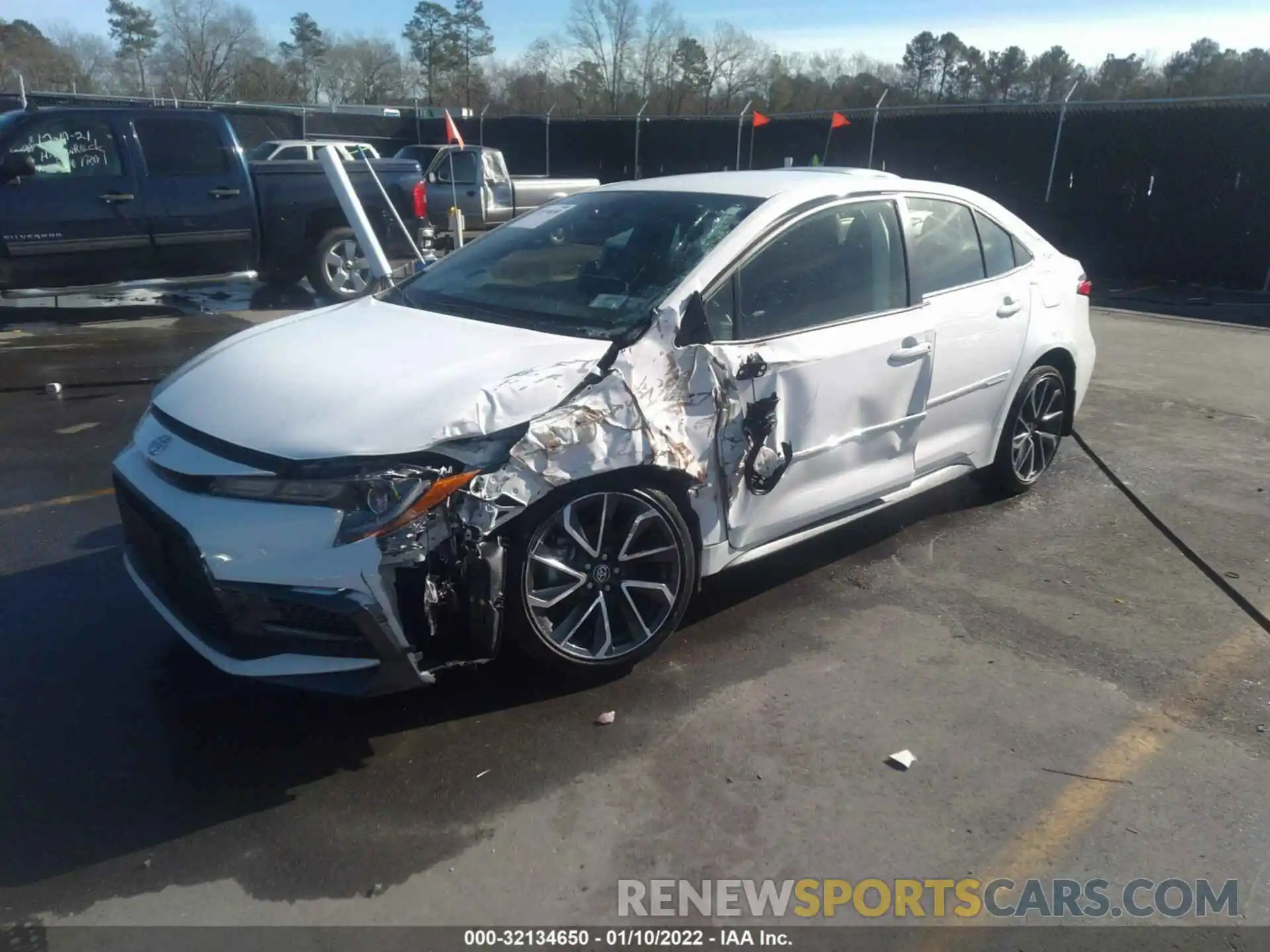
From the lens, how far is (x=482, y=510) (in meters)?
3.11

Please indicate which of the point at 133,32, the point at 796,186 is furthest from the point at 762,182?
the point at 133,32

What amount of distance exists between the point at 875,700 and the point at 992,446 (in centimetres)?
216

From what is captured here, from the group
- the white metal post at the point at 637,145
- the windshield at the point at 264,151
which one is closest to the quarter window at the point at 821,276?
the windshield at the point at 264,151

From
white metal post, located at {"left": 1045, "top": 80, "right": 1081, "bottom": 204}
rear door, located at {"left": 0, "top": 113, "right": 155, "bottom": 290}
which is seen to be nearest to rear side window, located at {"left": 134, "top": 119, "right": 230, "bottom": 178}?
rear door, located at {"left": 0, "top": 113, "right": 155, "bottom": 290}

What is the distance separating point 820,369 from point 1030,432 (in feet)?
7.01

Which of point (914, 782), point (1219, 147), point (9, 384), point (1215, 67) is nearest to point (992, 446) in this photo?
point (914, 782)

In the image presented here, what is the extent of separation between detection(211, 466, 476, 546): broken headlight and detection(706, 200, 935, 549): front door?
1.14 metres

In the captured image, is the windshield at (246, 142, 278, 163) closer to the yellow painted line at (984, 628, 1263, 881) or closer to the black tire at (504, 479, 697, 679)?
the black tire at (504, 479, 697, 679)

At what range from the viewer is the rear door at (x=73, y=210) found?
30.1 feet

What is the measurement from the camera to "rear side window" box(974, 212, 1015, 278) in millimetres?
5109

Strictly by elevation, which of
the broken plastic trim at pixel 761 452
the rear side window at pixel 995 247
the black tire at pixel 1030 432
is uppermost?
the rear side window at pixel 995 247

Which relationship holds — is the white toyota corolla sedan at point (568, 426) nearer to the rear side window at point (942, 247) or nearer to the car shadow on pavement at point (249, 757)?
the rear side window at point (942, 247)

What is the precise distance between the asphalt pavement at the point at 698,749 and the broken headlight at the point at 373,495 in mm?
804
